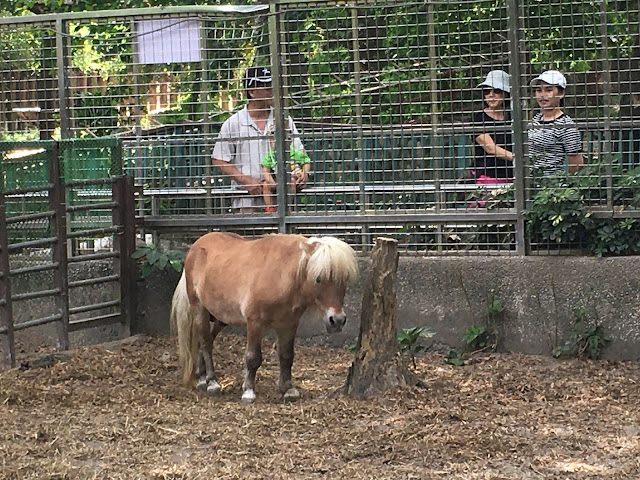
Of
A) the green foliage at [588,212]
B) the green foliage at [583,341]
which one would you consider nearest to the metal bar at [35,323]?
the green foliage at [588,212]

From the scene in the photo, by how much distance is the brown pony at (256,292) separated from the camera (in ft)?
25.0

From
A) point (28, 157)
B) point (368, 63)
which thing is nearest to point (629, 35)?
point (368, 63)

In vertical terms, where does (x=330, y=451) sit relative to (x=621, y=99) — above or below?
below

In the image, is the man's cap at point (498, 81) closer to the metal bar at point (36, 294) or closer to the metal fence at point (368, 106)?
the metal fence at point (368, 106)

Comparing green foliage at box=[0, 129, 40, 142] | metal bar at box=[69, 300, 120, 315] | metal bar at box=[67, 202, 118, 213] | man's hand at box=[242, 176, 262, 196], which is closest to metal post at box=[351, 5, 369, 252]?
man's hand at box=[242, 176, 262, 196]

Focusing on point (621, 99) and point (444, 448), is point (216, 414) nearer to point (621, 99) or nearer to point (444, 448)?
point (444, 448)

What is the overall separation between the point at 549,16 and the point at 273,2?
233 centimetres

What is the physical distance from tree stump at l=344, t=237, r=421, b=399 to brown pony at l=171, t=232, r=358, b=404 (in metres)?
0.29

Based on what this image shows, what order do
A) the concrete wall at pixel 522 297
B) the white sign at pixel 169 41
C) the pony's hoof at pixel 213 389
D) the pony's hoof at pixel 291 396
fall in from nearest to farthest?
the pony's hoof at pixel 291 396 < the pony's hoof at pixel 213 389 < the concrete wall at pixel 522 297 < the white sign at pixel 169 41

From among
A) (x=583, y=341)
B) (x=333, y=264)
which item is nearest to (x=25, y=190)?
(x=333, y=264)

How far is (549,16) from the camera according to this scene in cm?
915

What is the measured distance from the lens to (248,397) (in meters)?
7.96

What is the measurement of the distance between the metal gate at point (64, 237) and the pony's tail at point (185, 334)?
4.10 ft

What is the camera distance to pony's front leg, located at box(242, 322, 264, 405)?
26.1 feet
